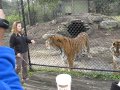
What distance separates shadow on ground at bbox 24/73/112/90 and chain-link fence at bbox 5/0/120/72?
7.62 ft

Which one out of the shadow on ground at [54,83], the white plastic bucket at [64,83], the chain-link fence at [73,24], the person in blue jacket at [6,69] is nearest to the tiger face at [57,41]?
the chain-link fence at [73,24]

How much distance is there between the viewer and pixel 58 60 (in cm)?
939

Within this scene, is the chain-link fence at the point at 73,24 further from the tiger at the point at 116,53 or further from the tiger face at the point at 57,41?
the tiger at the point at 116,53

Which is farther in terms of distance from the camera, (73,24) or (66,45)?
(73,24)

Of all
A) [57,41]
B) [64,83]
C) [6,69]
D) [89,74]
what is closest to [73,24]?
[57,41]

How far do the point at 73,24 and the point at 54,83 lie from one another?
5850mm

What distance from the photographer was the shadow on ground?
6051mm

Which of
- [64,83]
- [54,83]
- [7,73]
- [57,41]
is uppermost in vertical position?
[7,73]

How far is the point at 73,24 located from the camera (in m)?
11.9

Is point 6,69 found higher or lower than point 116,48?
higher

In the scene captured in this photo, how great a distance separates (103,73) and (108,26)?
6929 millimetres

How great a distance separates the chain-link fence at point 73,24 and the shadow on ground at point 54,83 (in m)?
2.32

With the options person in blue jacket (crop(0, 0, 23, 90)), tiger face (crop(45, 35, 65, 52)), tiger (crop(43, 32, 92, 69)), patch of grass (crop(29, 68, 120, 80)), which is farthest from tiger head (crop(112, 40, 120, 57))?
person in blue jacket (crop(0, 0, 23, 90))

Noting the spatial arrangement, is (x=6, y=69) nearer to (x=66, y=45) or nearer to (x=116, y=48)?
(x=116, y=48)
